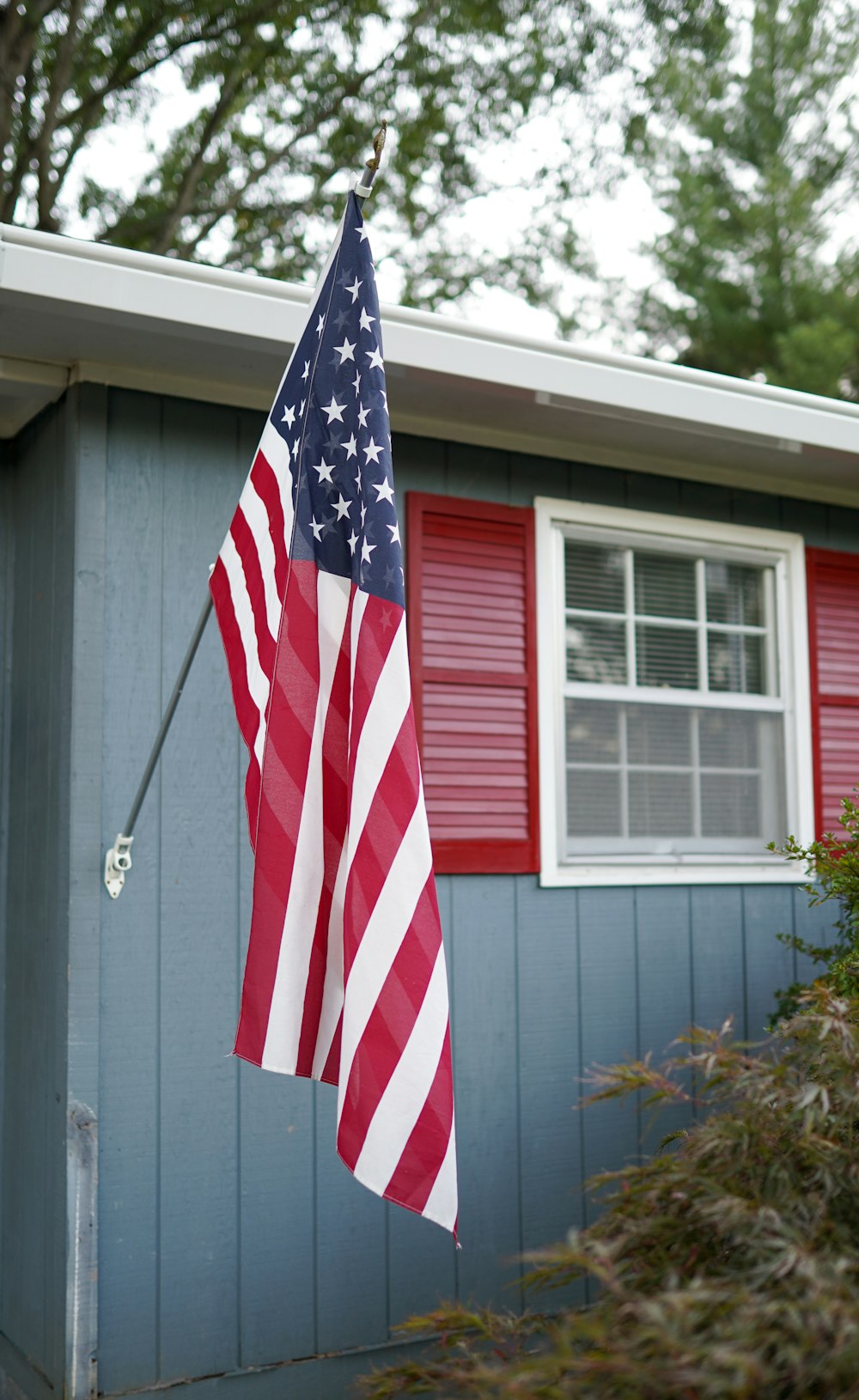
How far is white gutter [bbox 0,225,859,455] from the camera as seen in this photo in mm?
2969

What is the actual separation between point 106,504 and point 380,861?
1.53 metres

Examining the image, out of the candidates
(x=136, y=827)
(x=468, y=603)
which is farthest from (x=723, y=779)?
(x=136, y=827)

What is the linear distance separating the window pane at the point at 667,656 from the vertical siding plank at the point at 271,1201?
1.44 metres

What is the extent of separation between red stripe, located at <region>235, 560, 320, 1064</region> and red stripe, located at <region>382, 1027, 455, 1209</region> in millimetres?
321

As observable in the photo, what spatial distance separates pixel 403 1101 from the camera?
7.10ft

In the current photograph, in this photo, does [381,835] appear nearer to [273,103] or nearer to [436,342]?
[436,342]

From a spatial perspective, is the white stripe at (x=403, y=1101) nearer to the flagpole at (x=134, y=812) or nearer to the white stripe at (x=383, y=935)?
the white stripe at (x=383, y=935)

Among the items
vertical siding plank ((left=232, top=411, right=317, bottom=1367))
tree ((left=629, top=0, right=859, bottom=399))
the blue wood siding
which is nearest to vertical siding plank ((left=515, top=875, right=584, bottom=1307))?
the blue wood siding

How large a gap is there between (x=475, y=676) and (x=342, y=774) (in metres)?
1.45

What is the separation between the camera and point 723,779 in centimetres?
437

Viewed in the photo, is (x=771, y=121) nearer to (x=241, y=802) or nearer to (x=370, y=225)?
(x=370, y=225)

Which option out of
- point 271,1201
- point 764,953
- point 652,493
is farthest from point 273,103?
point 271,1201

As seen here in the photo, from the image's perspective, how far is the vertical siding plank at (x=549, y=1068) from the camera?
3.77 metres

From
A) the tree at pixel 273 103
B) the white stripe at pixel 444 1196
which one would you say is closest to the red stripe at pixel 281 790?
the white stripe at pixel 444 1196
